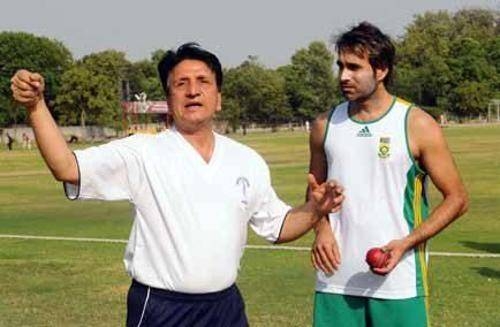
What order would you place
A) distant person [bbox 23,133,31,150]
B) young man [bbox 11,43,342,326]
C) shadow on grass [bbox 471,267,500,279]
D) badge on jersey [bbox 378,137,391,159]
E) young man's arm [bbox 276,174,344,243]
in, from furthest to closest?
1. distant person [bbox 23,133,31,150]
2. shadow on grass [bbox 471,267,500,279]
3. badge on jersey [bbox 378,137,391,159]
4. young man's arm [bbox 276,174,344,243]
5. young man [bbox 11,43,342,326]

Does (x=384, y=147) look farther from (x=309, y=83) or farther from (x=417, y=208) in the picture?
(x=309, y=83)

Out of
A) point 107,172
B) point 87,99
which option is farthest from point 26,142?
point 107,172

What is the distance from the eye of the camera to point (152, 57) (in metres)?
116

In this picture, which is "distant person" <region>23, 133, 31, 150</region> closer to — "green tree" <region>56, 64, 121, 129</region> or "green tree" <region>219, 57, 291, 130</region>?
"green tree" <region>56, 64, 121, 129</region>

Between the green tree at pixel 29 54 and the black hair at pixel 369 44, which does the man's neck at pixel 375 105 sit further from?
the green tree at pixel 29 54

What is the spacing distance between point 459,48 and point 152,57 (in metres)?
38.4

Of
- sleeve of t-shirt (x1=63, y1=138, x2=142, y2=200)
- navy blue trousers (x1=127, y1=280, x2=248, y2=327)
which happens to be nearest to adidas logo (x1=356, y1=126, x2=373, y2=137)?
navy blue trousers (x1=127, y1=280, x2=248, y2=327)

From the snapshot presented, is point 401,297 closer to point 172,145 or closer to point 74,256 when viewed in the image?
point 172,145

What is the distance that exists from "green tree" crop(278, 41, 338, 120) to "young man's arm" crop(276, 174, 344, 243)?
10929 cm

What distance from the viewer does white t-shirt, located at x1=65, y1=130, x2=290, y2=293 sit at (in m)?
4.02

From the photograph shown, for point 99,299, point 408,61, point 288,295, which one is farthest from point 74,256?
point 408,61

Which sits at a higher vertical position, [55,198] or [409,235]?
[409,235]

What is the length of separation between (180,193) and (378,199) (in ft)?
4.27

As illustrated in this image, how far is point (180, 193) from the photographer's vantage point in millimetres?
4023
